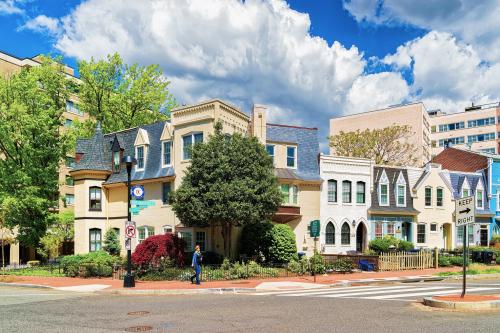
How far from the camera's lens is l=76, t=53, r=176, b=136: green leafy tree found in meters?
47.6

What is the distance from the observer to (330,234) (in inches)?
1485

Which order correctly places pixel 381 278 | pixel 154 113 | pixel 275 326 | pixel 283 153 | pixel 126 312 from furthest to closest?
pixel 154 113, pixel 283 153, pixel 381 278, pixel 126 312, pixel 275 326

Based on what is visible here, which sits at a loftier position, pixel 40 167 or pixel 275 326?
pixel 40 167

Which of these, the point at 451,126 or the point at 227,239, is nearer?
the point at 227,239

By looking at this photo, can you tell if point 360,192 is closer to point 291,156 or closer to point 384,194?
point 384,194

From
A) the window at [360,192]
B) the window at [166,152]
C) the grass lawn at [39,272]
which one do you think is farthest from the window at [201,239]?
the window at [360,192]

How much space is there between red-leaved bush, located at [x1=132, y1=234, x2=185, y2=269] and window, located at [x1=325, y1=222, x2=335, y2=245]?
13277mm

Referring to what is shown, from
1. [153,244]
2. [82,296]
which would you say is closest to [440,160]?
[153,244]

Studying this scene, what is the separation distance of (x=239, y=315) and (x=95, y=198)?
26.0 meters

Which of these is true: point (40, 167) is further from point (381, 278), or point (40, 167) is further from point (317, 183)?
point (381, 278)

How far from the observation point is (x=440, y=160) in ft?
175

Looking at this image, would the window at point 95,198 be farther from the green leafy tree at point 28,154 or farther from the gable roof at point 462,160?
the gable roof at point 462,160

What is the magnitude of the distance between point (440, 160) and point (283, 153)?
2456 centimetres

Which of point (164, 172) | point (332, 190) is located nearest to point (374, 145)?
point (332, 190)
